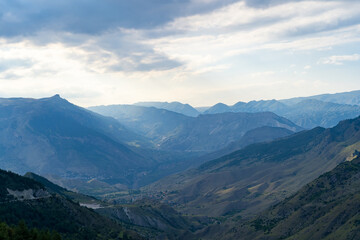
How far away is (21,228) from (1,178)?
278ft

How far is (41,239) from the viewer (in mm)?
102125

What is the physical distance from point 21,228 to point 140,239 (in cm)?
9651

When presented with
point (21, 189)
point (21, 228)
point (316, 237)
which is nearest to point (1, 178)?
point (21, 189)

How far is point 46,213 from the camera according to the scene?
166 metres

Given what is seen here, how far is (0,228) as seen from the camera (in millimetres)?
99812

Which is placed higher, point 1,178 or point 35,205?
point 1,178

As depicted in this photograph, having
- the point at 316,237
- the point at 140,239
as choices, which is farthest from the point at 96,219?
the point at 316,237

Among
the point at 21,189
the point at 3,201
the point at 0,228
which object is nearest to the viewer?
the point at 0,228

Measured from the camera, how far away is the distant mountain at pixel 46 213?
15325 cm

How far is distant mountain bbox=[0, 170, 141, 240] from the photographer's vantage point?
503ft

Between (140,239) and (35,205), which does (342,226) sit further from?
(35,205)

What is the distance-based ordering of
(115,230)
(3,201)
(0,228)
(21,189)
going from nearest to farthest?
(0,228) → (3,201) → (21,189) → (115,230)

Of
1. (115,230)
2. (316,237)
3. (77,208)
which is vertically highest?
(77,208)

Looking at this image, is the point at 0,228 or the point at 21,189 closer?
the point at 0,228
